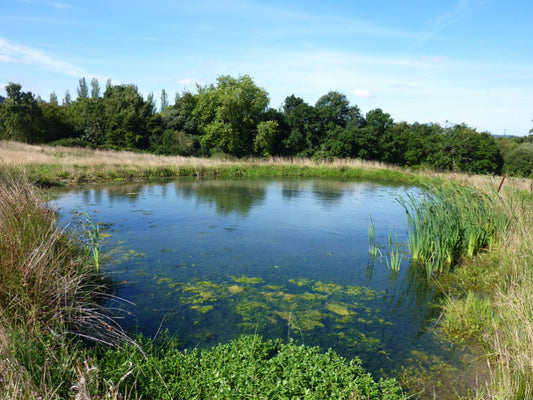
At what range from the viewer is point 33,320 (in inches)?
115

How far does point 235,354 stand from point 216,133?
29.1 metres

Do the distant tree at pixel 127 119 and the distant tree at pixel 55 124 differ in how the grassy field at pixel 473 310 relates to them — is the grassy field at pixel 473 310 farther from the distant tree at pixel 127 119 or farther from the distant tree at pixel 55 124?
the distant tree at pixel 55 124

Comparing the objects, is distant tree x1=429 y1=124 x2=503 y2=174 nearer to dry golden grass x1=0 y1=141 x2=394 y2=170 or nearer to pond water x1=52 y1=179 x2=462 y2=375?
dry golden grass x1=0 y1=141 x2=394 y2=170

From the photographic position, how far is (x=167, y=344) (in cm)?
353

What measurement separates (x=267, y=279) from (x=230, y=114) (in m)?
27.7

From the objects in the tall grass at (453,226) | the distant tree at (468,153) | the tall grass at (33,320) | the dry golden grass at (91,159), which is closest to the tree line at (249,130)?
the distant tree at (468,153)

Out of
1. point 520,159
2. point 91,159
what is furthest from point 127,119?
point 520,159

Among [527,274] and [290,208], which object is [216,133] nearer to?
[290,208]

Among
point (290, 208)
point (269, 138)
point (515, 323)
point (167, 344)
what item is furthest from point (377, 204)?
point (269, 138)

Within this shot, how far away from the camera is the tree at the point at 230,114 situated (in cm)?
3111

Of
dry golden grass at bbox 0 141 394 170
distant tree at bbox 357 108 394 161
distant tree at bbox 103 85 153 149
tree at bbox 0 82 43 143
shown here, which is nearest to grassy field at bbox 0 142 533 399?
dry golden grass at bbox 0 141 394 170

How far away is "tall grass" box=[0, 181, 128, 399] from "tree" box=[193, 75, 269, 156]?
2764 cm

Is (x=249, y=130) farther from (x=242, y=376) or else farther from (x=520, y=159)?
(x=242, y=376)

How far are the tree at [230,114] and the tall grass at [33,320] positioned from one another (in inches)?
1088
